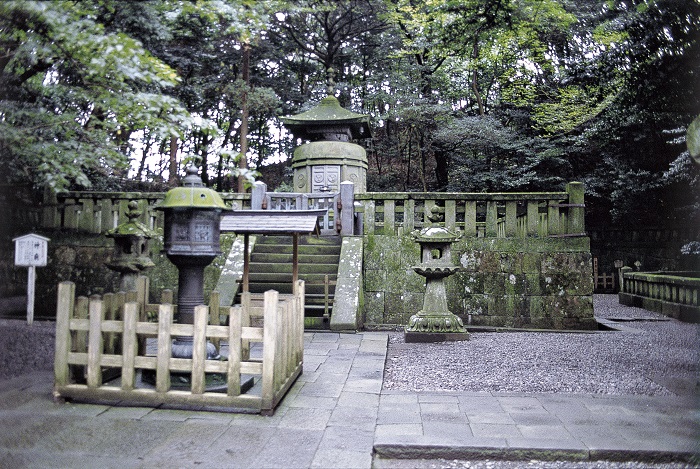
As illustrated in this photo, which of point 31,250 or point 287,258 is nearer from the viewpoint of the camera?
point 31,250

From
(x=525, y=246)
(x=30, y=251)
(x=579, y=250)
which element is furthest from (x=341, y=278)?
(x=30, y=251)

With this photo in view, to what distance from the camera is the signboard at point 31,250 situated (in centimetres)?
191

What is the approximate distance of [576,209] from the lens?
27.5 ft

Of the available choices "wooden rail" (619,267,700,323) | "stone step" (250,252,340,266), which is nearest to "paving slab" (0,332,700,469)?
"wooden rail" (619,267,700,323)

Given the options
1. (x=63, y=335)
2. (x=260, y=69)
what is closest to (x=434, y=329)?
(x=63, y=335)

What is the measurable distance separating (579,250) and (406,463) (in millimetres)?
6709

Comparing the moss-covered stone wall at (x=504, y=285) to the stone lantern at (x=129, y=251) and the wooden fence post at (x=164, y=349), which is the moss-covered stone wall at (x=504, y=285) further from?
the wooden fence post at (x=164, y=349)

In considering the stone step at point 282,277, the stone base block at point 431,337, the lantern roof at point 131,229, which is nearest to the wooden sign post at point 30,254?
the lantern roof at point 131,229

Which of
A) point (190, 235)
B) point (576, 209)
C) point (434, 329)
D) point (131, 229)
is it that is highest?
point (576, 209)

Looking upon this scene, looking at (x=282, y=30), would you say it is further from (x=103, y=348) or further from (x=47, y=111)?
(x=103, y=348)

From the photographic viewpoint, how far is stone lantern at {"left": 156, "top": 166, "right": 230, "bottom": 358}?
3.62 meters

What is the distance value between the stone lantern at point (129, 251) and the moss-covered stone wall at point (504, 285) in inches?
156

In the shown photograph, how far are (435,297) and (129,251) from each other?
4594 mm

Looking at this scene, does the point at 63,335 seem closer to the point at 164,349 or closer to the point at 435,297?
the point at 164,349
